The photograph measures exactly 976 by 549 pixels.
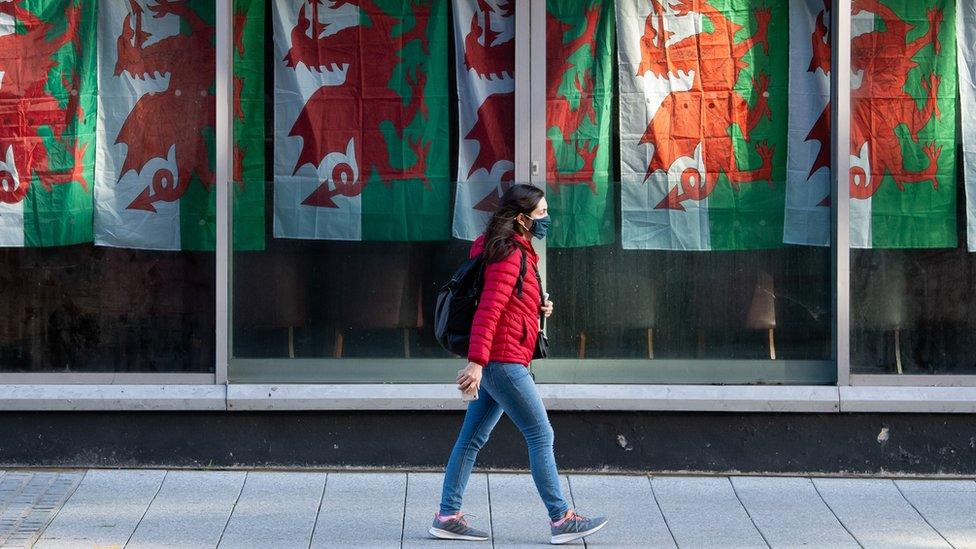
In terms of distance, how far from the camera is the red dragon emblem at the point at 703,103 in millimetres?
8164

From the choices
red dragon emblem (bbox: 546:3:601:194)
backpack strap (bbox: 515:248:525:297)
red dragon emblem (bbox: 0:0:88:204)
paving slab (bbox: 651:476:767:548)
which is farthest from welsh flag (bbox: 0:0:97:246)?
paving slab (bbox: 651:476:767:548)

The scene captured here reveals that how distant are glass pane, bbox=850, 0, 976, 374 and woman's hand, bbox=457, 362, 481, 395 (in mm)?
3044

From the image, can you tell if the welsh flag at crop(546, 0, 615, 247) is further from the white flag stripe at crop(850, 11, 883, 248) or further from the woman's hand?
the woman's hand

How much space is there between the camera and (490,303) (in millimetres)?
6168

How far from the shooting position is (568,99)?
26.9 feet

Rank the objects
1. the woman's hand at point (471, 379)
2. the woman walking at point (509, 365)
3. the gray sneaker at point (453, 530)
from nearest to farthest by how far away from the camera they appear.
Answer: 1. the woman's hand at point (471, 379)
2. the woman walking at point (509, 365)
3. the gray sneaker at point (453, 530)

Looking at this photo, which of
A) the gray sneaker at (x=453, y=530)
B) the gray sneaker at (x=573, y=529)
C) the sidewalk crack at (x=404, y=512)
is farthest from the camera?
the sidewalk crack at (x=404, y=512)

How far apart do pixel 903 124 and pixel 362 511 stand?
401 cm

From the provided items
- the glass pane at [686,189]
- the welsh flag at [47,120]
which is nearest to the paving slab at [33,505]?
the welsh flag at [47,120]

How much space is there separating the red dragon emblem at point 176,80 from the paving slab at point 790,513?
375 centimetres

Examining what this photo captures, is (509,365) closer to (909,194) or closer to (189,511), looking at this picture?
(189,511)

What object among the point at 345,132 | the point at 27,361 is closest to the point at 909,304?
the point at 345,132

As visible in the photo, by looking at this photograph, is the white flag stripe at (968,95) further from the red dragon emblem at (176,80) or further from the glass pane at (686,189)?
the red dragon emblem at (176,80)

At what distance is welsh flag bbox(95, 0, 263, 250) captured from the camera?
322 inches
